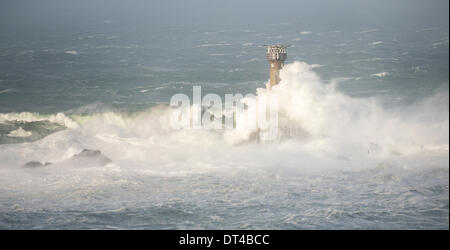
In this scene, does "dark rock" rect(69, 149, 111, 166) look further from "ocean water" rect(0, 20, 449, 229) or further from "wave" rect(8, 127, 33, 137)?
"wave" rect(8, 127, 33, 137)

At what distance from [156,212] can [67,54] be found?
53.6 m

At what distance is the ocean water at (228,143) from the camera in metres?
32.8

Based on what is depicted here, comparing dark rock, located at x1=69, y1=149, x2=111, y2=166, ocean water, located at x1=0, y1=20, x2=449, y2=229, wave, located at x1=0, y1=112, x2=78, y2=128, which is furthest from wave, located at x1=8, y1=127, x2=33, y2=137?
dark rock, located at x1=69, y1=149, x2=111, y2=166

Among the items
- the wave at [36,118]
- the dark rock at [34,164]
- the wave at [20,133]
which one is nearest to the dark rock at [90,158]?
the dark rock at [34,164]

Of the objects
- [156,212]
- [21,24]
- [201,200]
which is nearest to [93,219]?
[156,212]

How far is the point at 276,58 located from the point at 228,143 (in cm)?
722

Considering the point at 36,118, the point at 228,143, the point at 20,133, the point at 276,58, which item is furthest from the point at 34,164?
the point at 276,58

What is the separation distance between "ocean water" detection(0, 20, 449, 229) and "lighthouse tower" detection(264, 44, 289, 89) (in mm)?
731

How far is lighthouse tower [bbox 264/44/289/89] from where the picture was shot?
46562 mm

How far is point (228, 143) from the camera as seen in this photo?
153ft

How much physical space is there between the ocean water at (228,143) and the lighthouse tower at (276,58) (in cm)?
73

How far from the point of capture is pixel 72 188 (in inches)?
1443

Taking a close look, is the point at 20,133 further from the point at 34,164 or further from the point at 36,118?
the point at 34,164
